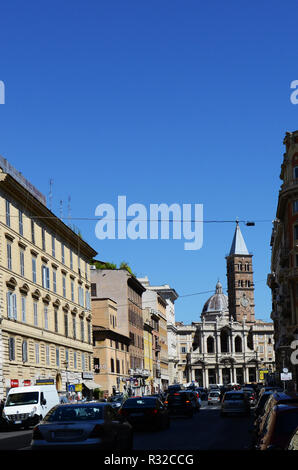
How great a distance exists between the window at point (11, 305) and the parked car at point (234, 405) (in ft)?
44.8

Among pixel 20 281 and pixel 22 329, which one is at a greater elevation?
pixel 20 281

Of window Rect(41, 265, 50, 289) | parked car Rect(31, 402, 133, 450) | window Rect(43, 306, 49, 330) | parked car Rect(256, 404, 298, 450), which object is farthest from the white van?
parked car Rect(256, 404, 298, 450)

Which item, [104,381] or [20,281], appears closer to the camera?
[20,281]

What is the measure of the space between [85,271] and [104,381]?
11990 millimetres

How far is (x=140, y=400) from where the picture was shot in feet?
96.0

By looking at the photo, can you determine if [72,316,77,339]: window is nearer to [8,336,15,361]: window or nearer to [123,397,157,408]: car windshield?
[8,336,15,361]: window

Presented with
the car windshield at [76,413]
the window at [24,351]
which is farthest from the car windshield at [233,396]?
the car windshield at [76,413]

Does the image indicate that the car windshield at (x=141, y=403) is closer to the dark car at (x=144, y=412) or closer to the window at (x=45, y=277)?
the dark car at (x=144, y=412)

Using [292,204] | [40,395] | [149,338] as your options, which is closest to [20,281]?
[40,395]


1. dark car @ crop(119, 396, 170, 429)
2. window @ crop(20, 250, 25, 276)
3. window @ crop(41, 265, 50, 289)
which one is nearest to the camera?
dark car @ crop(119, 396, 170, 429)

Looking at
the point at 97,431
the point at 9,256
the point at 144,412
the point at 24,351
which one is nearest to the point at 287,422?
the point at 97,431

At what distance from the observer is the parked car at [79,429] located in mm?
14766

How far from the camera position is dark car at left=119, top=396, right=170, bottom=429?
2822 centimetres
